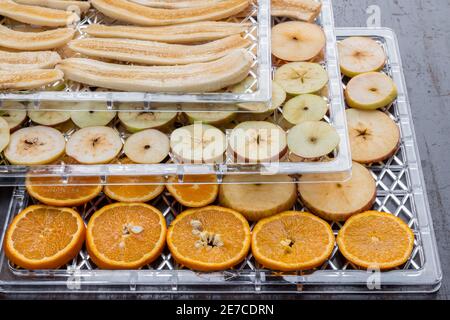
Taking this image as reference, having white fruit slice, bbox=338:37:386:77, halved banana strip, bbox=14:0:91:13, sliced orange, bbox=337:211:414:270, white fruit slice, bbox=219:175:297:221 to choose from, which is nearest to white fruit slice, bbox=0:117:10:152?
halved banana strip, bbox=14:0:91:13

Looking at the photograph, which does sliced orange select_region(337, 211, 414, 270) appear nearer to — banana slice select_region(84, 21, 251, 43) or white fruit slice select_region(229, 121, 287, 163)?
white fruit slice select_region(229, 121, 287, 163)

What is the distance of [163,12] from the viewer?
6.64 feet

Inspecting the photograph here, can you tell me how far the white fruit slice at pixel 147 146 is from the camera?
5.77 feet

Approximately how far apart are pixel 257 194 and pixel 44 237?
619 millimetres

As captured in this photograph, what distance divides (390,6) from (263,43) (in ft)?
3.11

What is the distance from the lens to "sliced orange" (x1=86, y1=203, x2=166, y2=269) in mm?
1659

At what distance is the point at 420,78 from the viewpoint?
229cm

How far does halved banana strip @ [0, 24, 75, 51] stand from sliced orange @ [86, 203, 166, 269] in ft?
1.86

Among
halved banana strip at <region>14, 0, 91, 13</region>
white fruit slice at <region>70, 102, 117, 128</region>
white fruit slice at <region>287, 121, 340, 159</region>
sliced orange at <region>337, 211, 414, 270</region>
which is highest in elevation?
halved banana strip at <region>14, 0, 91, 13</region>

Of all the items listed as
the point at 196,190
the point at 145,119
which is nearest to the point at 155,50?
the point at 145,119

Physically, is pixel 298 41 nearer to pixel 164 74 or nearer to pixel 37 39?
pixel 164 74
